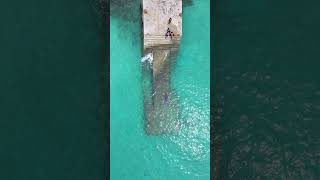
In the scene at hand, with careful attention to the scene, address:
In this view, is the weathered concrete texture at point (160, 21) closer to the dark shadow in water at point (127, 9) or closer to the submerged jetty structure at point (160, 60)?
the submerged jetty structure at point (160, 60)

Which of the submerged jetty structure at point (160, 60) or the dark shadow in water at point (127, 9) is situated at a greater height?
the dark shadow in water at point (127, 9)

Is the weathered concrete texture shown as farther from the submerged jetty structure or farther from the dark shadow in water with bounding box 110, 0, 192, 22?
the dark shadow in water with bounding box 110, 0, 192, 22
